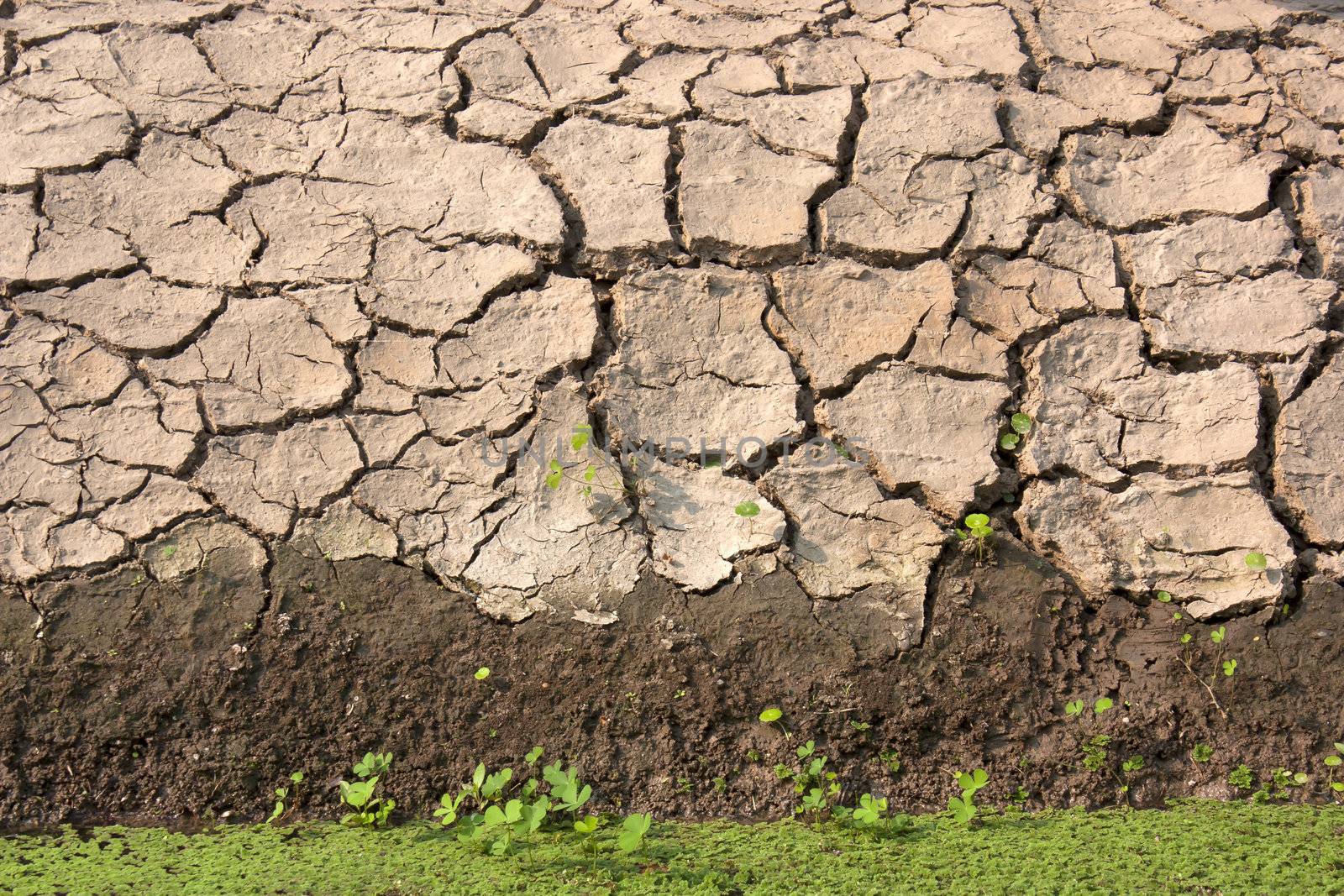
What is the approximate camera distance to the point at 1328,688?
89.1 inches

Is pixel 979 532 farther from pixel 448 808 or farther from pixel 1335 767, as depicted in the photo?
pixel 448 808

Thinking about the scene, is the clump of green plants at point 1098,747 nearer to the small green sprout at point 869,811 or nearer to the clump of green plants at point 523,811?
the small green sprout at point 869,811

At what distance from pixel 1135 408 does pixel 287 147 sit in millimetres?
2322

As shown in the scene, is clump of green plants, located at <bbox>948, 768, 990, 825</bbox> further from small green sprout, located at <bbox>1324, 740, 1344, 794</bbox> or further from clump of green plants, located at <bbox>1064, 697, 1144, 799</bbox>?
small green sprout, located at <bbox>1324, 740, 1344, 794</bbox>

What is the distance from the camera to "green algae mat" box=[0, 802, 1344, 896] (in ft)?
6.34

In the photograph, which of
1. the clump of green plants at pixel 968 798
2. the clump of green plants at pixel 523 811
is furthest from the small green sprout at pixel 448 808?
the clump of green plants at pixel 968 798

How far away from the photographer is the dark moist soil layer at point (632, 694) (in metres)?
Result: 2.22

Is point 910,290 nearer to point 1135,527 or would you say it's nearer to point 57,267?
point 1135,527

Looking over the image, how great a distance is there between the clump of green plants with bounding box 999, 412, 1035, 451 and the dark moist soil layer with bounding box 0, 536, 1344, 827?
330 mm

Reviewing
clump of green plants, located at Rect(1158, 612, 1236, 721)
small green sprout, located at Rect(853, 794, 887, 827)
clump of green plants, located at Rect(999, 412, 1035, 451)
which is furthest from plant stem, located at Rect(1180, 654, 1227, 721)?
small green sprout, located at Rect(853, 794, 887, 827)

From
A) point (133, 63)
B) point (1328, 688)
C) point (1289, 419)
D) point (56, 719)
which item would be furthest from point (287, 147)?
point (1328, 688)

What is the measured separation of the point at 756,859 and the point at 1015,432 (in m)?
1.16

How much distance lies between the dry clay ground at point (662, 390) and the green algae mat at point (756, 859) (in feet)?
0.33

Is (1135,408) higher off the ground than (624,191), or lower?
lower
